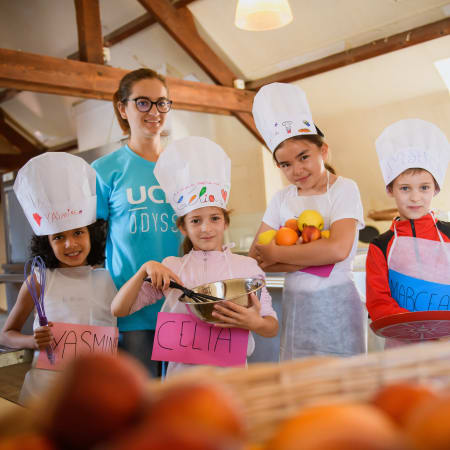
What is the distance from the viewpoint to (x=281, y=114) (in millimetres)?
1433

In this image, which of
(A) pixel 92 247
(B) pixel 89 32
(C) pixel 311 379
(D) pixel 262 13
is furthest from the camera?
(B) pixel 89 32

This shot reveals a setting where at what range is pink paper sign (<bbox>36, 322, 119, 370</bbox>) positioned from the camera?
1.18 metres

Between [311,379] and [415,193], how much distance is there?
1.03 meters

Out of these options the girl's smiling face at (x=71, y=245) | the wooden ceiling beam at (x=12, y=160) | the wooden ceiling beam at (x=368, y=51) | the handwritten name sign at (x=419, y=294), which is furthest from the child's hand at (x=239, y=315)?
the wooden ceiling beam at (x=12, y=160)

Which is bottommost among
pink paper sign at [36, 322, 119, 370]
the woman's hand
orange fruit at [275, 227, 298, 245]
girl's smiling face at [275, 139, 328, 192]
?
pink paper sign at [36, 322, 119, 370]

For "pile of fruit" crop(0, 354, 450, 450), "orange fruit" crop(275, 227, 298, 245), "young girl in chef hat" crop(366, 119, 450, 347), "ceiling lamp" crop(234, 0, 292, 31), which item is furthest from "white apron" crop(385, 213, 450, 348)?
"ceiling lamp" crop(234, 0, 292, 31)

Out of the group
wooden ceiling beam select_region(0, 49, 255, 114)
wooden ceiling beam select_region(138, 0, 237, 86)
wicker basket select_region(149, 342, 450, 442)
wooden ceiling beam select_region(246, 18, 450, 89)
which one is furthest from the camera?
wooden ceiling beam select_region(138, 0, 237, 86)

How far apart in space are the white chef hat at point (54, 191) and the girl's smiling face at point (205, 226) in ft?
0.98

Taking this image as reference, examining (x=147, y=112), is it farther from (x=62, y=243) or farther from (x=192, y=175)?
(x=62, y=243)

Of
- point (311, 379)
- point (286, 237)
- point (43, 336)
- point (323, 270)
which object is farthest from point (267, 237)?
point (311, 379)

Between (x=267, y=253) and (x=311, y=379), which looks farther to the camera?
(x=267, y=253)

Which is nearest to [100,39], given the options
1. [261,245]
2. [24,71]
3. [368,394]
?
[24,71]

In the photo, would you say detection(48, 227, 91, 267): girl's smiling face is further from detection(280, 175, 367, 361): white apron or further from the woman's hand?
detection(280, 175, 367, 361): white apron

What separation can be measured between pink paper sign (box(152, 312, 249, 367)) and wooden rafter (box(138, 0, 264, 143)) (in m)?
3.46
